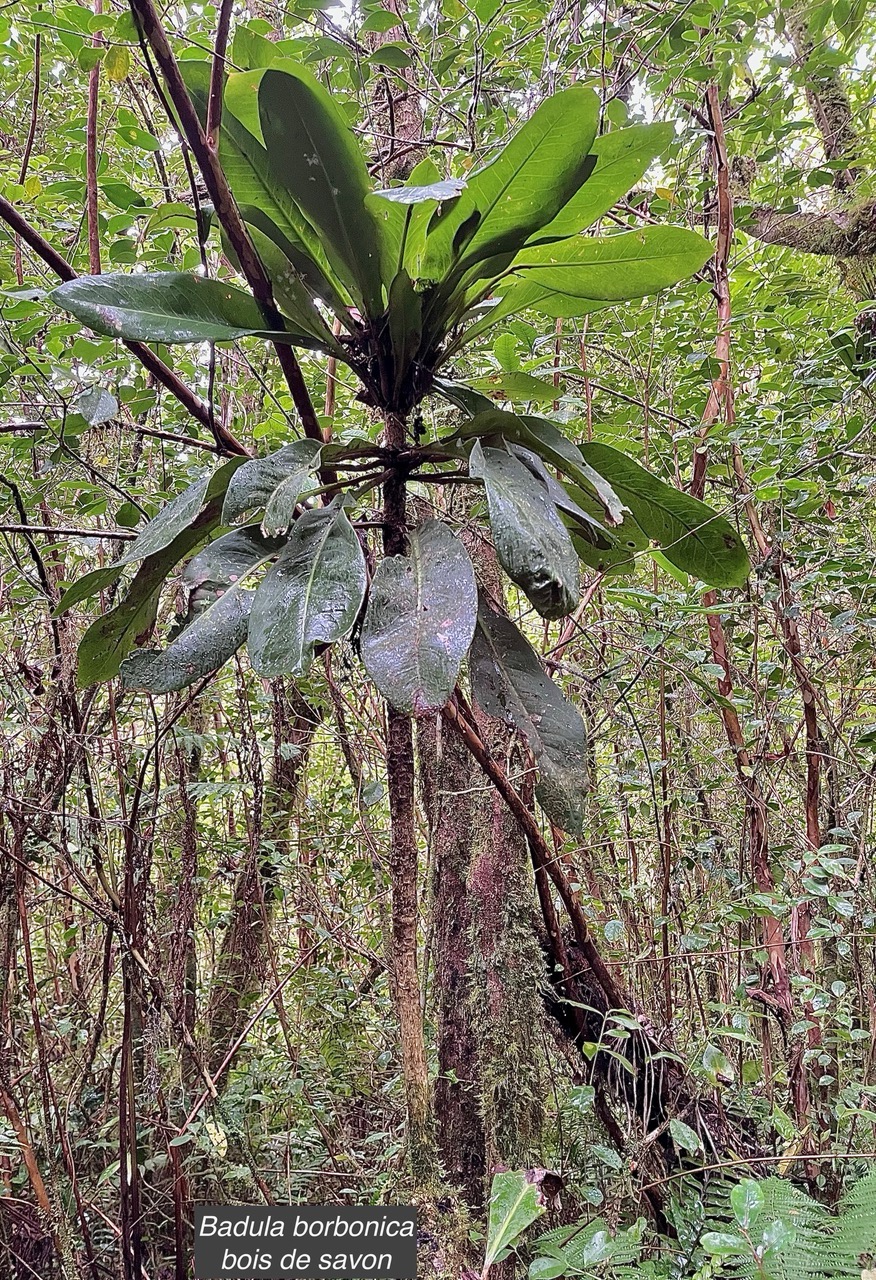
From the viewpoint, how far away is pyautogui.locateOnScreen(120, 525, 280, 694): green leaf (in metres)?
0.70

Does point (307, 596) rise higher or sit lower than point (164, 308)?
lower

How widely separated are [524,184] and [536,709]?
1.84 feet

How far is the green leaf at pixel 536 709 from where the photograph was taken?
29.2 inches

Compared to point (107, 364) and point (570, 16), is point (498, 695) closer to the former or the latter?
point (107, 364)

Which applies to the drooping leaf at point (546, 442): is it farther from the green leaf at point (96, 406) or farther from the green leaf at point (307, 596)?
the green leaf at point (96, 406)

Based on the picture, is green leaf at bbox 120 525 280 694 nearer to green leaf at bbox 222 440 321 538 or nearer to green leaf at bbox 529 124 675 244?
green leaf at bbox 222 440 321 538

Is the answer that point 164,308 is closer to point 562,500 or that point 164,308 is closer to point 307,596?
point 307,596

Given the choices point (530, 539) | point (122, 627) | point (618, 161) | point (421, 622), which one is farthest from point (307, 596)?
point (618, 161)

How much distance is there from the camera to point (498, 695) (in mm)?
815

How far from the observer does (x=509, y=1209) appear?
0.70 meters

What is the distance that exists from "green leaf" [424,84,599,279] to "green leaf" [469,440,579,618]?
255mm

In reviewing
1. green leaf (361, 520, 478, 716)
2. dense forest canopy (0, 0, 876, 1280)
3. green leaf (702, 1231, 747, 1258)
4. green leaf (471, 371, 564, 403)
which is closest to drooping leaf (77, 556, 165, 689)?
dense forest canopy (0, 0, 876, 1280)

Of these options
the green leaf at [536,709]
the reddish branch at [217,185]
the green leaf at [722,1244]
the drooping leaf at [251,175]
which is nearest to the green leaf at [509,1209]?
the green leaf at [722,1244]

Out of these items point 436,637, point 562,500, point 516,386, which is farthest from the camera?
point 516,386
